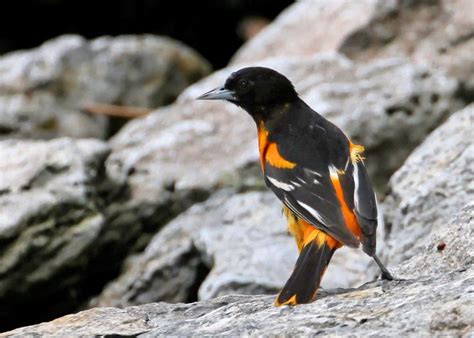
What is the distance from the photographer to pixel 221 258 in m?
6.81

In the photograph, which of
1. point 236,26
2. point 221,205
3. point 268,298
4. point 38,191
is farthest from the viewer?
point 236,26

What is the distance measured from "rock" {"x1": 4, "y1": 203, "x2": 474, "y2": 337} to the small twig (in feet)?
18.6

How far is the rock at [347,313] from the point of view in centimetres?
398

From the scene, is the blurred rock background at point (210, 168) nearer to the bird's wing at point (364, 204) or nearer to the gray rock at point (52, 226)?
the gray rock at point (52, 226)

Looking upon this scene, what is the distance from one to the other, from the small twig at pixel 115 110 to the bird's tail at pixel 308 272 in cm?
569

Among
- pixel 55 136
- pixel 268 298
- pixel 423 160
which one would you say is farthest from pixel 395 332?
pixel 55 136

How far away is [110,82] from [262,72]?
4551 mm

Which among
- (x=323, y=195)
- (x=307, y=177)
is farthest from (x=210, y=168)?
(x=323, y=195)

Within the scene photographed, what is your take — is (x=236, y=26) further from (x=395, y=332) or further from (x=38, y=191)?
(x=395, y=332)

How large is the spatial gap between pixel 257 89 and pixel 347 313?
8.16 ft

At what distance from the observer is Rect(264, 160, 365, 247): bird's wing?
4.95 metres

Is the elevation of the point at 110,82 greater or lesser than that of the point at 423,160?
lesser

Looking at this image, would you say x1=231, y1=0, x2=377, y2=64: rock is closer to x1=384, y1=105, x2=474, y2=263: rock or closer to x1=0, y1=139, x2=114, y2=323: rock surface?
x1=0, y1=139, x2=114, y2=323: rock surface

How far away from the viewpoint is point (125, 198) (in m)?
7.85
